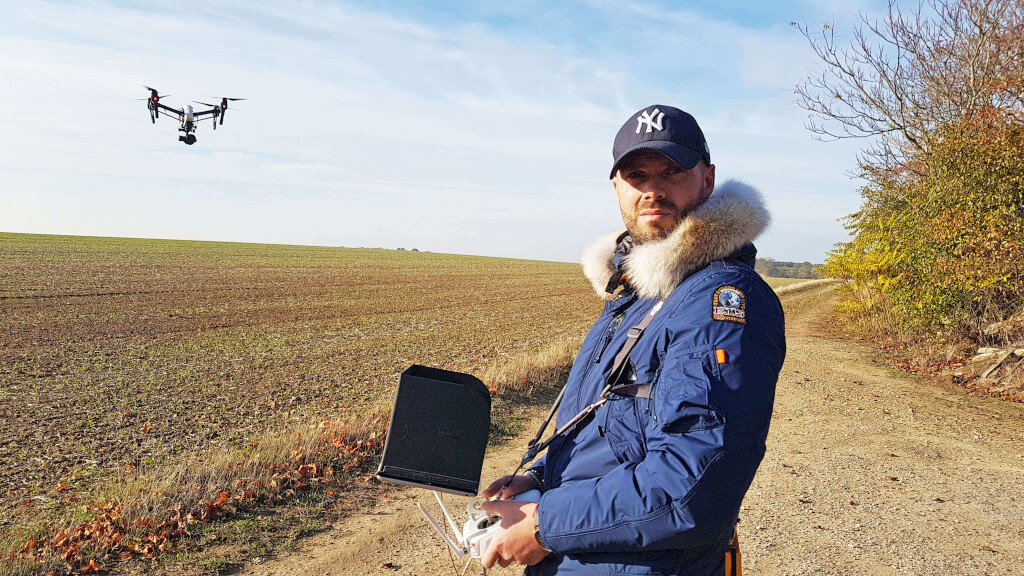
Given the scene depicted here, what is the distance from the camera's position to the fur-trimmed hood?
188 cm

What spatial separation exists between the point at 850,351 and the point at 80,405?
1646cm

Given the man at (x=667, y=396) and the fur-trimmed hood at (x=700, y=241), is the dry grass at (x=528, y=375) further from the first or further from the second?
the fur-trimmed hood at (x=700, y=241)

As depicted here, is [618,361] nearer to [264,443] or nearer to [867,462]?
[264,443]

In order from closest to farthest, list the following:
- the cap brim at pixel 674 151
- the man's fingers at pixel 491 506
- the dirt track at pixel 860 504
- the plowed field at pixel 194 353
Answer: the man's fingers at pixel 491 506, the cap brim at pixel 674 151, the dirt track at pixel 860 504, the plowed field at pixel 194 353

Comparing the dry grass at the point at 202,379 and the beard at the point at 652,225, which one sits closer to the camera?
the beard at the point at 652,225

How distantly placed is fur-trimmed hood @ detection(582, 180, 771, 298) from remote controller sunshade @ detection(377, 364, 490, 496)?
24.2 inches

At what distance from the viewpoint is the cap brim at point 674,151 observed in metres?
2.01

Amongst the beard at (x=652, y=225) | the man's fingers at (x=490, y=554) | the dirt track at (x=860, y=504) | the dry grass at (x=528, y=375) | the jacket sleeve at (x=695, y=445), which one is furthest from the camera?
the dry grass at (x=528, y=375)

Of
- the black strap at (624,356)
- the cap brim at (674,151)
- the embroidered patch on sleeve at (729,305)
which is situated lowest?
the black strap at (624,356)

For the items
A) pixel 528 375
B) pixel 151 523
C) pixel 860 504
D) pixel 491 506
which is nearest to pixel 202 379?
pixel 528 375

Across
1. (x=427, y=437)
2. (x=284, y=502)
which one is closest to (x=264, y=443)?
(x=284, y=502)

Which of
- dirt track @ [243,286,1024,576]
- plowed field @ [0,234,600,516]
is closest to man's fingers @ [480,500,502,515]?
dirt track @ [243,286,1024,576]

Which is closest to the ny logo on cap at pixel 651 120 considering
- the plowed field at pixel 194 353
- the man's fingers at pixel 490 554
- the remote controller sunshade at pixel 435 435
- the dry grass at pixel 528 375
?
the remote controller sunshade at pixel 435 435

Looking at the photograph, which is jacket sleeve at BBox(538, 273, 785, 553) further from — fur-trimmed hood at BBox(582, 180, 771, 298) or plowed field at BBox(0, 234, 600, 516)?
plowed field at BBox(0, 234, 600, 516)
